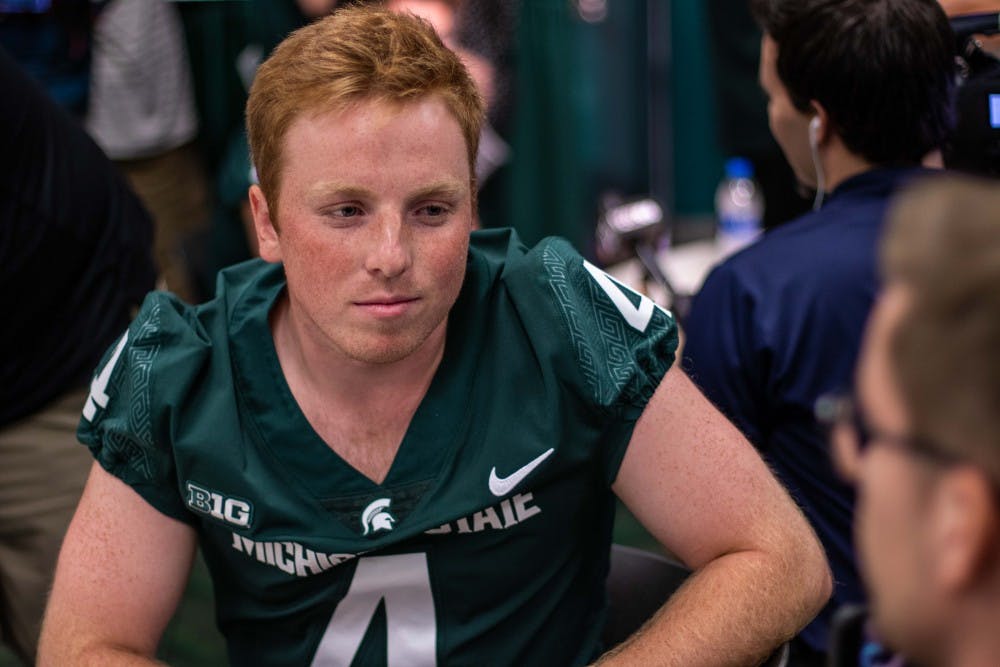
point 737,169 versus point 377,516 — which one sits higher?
point 377,516

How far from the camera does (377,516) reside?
175 cm

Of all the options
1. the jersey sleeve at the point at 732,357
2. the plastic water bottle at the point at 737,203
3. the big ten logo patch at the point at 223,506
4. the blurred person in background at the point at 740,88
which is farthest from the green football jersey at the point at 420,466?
the plastic water bottle at the point at 737,203

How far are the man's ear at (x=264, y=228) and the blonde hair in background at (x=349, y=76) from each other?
0.12 feet

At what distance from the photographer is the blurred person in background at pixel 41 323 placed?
246 centimetres

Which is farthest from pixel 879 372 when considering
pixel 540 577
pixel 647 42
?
pixel 647 42

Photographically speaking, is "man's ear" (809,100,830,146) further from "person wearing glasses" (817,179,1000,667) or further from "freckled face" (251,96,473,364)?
"person wearing glasses" (817,179,1000,667)

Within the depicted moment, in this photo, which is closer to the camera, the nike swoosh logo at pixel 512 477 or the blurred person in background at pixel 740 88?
the nike swoosh logo at pixel 512 477

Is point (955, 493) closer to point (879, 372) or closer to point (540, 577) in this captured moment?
point (879, 372)

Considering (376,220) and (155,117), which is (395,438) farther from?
(155,117)

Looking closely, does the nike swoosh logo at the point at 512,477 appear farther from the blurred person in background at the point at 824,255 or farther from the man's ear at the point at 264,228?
the blurred person in background at the point at 824,255

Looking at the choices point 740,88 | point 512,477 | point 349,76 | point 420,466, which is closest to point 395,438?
point 420,466

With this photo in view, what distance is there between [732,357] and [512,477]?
609mm

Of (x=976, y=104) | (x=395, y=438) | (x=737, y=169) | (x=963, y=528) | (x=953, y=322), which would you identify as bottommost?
(x=737, y=169)

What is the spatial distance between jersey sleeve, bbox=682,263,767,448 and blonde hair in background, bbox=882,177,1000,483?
1.30 metres
